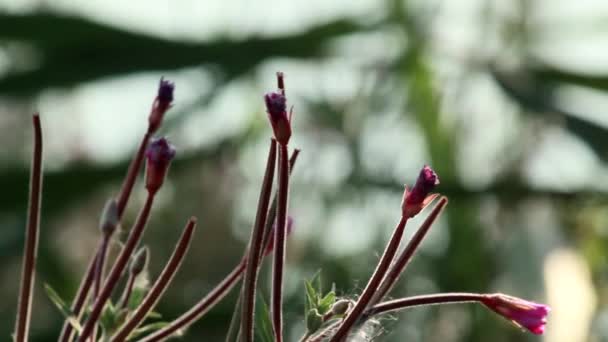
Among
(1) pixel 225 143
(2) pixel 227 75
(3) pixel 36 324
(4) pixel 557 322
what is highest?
(2) pixel 227 75

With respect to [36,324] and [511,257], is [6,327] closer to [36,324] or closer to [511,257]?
[36,324]

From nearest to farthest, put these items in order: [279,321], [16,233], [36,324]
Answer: [279,321], [16,233], [36,324]

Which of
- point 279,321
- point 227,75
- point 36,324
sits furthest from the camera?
point 227,75

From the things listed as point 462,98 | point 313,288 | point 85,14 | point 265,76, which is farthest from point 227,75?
point 313,288

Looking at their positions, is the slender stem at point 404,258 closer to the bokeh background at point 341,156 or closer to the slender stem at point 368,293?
the slender stem at point 368,293

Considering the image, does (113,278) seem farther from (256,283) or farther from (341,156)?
(341,156)

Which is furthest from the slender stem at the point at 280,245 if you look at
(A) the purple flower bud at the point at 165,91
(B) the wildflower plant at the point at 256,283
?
(A) the purple flower bud at the point at 165,91
